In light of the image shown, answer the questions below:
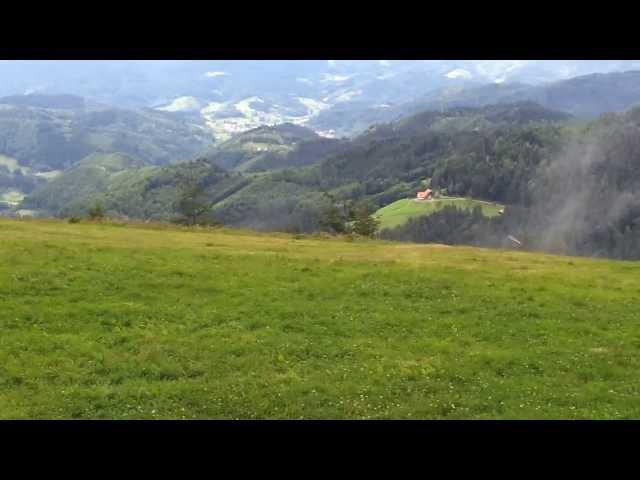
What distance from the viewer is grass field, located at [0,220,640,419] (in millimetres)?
18797

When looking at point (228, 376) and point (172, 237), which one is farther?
point (172, 237)

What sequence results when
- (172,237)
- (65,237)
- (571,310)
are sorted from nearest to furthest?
1. (571,310)
2. (65,237)
3. (172,237)

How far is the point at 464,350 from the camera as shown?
23.4 m

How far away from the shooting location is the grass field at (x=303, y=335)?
61.7 ft

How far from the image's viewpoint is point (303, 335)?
24.7 m
